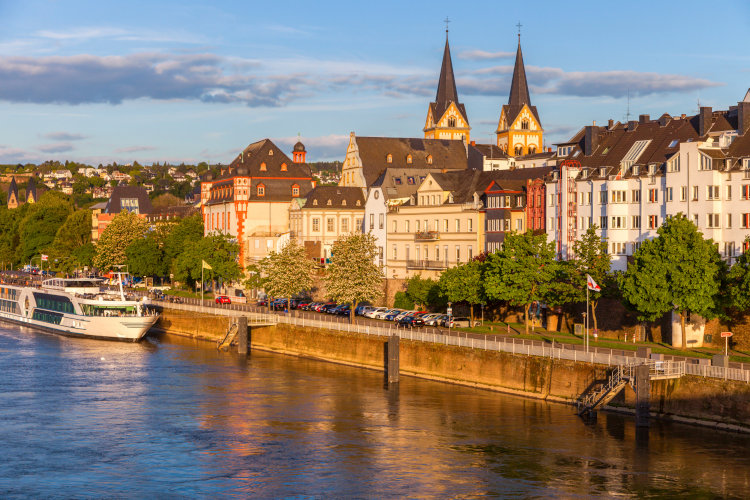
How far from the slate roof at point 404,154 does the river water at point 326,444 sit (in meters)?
65.7

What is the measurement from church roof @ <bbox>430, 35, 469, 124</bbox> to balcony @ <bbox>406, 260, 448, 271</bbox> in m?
61.0

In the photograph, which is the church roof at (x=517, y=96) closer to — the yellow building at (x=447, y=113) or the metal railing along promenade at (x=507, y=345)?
the yellow building at (x=447, y=113)

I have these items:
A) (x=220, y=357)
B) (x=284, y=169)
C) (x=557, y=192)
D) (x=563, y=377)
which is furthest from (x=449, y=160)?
(x=563, y=377)

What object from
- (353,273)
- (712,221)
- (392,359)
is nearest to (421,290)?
(353,273)

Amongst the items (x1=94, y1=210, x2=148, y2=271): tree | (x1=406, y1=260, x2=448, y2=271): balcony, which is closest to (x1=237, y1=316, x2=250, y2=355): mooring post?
(x1=406, y1=260, x2=448, y2=271): balcony

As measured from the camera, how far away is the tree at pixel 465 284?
92125 mm

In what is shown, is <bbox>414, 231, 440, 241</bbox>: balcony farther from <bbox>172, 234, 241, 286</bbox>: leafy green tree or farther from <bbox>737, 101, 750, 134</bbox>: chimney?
<bbox>737, 101, 750, 134</bbox>: chimney

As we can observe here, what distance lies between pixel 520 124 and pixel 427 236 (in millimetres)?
63092

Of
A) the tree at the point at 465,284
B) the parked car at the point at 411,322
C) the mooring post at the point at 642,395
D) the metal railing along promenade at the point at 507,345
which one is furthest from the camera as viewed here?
the parked car at the point at 411,322

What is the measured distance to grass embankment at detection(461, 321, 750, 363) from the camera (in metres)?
71.9

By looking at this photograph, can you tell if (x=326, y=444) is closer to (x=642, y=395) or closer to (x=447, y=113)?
(x=642, y=395)

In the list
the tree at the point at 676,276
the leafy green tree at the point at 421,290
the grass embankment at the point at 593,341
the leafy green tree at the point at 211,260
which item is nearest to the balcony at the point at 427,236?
the leafy green tree at the point at 421,290

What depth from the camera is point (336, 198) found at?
13712cm

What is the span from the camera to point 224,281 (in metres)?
140
